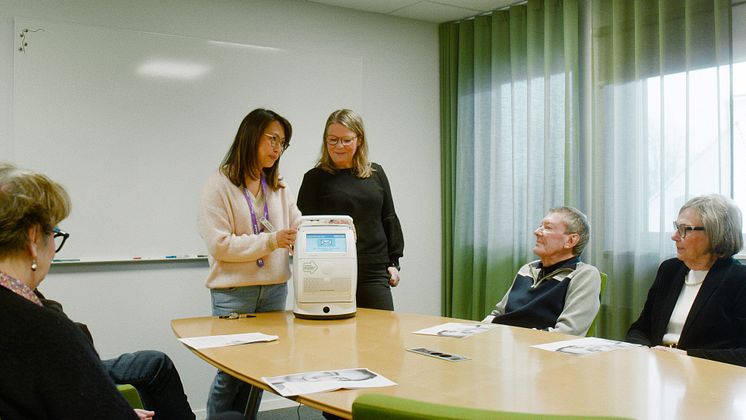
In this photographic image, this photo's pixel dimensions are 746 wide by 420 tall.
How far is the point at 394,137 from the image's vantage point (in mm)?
4609

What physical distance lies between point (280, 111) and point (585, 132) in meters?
1.81

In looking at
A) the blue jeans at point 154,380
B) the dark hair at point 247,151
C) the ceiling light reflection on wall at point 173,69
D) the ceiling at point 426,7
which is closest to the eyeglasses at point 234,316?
the blue jeans at point 154,380

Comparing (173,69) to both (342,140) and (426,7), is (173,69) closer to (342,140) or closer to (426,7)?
(342,140)

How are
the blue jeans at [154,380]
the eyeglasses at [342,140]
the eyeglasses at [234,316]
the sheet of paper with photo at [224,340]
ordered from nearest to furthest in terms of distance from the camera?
1. the sheet of paper with photo at [224,340]
2. the blue jeans at [154,380]
3. the eyeglasses at [234,316]
4. the eyeglasses at [342,140]

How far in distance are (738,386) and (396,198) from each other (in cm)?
318

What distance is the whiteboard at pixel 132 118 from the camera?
3387mm

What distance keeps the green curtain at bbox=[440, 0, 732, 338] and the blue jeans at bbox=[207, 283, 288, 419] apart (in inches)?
75.7

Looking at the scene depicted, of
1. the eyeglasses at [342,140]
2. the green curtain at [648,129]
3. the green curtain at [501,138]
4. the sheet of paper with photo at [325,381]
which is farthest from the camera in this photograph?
the green curtain at [501,138]

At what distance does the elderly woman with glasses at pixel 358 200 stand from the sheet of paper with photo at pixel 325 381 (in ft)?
4.27

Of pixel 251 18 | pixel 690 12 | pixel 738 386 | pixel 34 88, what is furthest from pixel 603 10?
pixel 34 88

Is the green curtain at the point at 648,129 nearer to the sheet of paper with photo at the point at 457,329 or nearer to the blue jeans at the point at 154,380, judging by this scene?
the sheet of paper with photo at the point at 457,329

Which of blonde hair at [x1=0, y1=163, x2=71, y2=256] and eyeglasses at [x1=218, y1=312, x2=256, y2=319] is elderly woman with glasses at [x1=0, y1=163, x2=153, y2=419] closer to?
blonde hair at [x1=0, y1=163, x2=71, y2=256]

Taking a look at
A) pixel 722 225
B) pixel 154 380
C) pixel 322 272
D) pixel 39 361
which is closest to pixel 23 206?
pixel 39 361

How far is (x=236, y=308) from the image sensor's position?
2637mm
